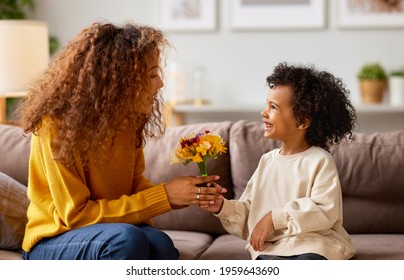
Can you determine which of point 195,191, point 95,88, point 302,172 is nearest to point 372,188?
point 302,172

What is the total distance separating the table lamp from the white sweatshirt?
4.82 ft

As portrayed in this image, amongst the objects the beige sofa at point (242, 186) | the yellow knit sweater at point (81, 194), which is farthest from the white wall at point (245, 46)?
the yellow knit sweater at point (81, 194)

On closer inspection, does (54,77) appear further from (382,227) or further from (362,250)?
(382,227)

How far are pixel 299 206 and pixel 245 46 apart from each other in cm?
283

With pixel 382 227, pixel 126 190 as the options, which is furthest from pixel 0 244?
pixel 382 227

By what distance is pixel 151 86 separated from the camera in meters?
1.70

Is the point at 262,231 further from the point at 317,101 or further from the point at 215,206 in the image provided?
the point at 317,101

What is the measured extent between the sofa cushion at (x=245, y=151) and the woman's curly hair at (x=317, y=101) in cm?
44

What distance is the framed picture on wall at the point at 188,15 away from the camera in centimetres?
439

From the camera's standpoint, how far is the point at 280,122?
5.39 ft

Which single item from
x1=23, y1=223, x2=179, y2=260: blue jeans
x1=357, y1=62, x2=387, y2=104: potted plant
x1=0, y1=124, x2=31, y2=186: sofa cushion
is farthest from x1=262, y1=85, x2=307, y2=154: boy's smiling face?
x1=357, y1=62, x2=387, y2=104: potted plant

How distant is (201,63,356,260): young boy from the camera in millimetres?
1624

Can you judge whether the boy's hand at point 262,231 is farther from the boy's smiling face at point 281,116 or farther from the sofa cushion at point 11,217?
the sofa cushion at point 11,217

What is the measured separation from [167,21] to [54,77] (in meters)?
2.75
